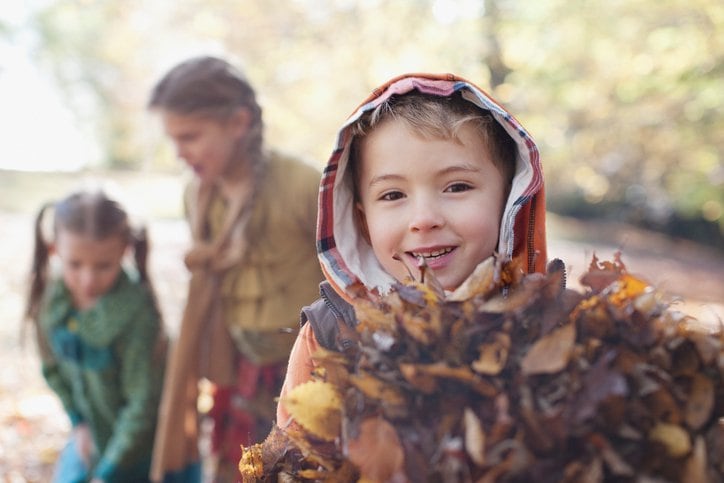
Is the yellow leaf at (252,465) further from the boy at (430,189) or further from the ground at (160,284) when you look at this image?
the ground at (160,284)

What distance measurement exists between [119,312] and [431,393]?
293cm

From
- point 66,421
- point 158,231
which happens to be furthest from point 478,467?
point 158,231

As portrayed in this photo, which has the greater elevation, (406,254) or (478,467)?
(406,254)

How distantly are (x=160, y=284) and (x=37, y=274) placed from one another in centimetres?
591

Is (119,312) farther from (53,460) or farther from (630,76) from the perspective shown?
(630,76)

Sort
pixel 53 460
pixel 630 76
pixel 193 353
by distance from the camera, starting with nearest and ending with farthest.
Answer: pixel 193 353
pixel 53 460
pixel 630 76

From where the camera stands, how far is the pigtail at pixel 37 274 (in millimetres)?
3910

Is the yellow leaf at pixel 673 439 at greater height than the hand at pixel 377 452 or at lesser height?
greater

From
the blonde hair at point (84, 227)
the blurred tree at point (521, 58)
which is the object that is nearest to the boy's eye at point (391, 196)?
the blonde hair at point (84, 227)

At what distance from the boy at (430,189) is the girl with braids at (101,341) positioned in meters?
2.13

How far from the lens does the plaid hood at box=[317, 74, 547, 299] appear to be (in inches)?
68.9

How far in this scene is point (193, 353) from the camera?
3475 mm

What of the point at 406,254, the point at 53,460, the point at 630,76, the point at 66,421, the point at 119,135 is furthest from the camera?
the point at 119,135

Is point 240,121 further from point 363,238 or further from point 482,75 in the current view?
point 482,75
